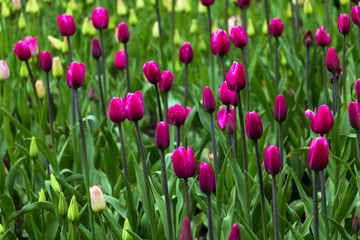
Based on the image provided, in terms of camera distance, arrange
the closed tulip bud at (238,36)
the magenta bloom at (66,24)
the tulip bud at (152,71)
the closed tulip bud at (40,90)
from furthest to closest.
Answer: the closed tulip bud at (40,90) → the magenta bloom at (66,24) → the closed tulip bud at (238,36) → the tulip bud at (152,71)

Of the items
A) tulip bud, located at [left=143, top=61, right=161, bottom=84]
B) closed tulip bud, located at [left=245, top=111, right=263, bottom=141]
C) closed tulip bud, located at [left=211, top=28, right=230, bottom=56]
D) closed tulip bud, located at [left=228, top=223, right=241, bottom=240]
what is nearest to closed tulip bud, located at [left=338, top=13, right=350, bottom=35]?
closed tulip bud, located at [left=211, top=28, right=230, bottom=56]

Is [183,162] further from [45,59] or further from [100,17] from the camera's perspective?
[100,17]

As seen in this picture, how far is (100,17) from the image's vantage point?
2.74 metres

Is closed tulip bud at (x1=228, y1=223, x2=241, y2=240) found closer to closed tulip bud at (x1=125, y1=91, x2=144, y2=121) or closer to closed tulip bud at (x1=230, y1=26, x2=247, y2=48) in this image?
closed tulip bud at (x1=125, y1=91, x2=144, y2=121)

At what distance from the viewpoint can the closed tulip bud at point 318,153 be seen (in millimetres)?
1503

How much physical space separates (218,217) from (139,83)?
171cm

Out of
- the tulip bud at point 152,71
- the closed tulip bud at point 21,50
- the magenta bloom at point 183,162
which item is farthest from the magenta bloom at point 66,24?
the magenta bloom at point 183,162

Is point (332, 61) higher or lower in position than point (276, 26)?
lower

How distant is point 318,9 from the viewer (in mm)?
4324

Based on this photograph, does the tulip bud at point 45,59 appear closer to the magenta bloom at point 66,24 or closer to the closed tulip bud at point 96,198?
the magenta bloom at point 66,24

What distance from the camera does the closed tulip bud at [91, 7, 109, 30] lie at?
2734mm

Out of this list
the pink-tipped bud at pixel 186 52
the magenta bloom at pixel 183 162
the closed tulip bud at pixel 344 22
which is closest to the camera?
the magenta bloom at pixel 183 162

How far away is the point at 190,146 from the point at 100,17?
2.31 feet

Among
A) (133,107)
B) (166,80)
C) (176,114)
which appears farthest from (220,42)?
(133,107)
